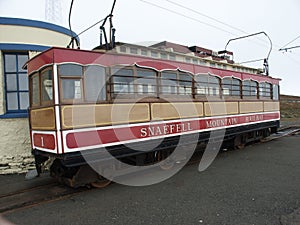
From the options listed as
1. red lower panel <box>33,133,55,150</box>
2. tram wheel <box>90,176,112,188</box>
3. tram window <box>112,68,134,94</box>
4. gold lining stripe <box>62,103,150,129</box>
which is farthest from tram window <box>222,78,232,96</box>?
red lower panel <box>33,133,55,150</box>

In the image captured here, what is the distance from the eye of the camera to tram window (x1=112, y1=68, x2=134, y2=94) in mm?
5445

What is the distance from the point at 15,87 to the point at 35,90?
2160 millimetres

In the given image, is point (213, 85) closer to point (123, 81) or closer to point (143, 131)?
point (143, 131)

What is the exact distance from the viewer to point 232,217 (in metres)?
3.88

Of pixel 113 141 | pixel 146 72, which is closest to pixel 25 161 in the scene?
pixel 113 141

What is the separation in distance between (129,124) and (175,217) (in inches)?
87.7

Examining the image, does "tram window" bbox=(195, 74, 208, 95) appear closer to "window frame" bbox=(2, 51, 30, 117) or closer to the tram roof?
the tram roof

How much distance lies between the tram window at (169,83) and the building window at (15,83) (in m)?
3.96

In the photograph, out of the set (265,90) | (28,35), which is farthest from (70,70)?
(265,90)

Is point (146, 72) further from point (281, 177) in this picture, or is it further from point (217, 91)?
point (281, 177)

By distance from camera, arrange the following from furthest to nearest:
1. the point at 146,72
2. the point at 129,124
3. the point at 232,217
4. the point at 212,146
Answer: the point at 212,146, the point at 146,72, the point at 129,124, the point at 232,217

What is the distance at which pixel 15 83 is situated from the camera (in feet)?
24.0

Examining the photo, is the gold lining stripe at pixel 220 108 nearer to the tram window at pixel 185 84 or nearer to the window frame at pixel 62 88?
the tram window at pixel 185 84

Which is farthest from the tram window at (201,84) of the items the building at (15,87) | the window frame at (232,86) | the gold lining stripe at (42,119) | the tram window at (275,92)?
the tram window at (275,92)
